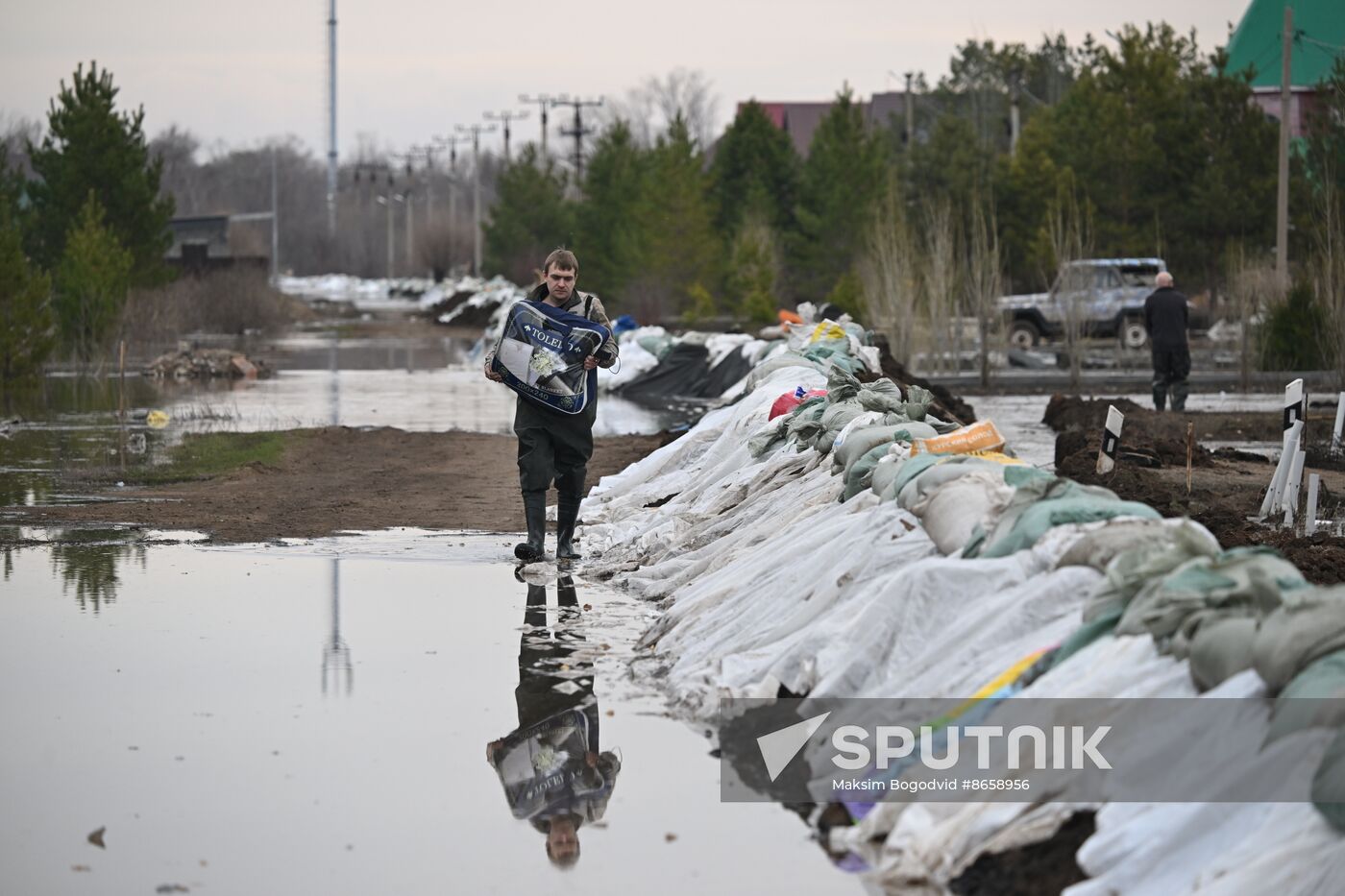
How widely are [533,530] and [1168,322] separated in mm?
13756

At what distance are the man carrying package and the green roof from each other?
151ft

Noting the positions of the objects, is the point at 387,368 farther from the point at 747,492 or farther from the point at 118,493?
the point at 747,492

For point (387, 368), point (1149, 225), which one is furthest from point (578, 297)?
point (1149, 225)

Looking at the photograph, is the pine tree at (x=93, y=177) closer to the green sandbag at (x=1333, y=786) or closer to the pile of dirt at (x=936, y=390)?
the pile of dirt at (x=936, y=390)

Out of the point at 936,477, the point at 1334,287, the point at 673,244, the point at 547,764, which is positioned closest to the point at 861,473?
the point at 936,477

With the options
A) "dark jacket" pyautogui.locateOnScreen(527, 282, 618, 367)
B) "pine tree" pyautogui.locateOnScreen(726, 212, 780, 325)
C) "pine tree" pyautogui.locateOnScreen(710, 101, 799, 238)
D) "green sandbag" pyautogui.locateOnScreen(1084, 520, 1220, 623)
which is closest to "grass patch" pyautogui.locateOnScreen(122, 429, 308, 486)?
"dark jacket" pyautogui.locateOnScreen(527, 282, 618, 367)

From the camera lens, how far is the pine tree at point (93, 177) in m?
39.4

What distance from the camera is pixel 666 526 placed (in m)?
10.9

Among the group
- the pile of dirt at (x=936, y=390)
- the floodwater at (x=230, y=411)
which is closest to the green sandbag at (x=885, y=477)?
the floodwater at (x=230, y=411)

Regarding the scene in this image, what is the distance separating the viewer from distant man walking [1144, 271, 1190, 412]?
2206 centimetres

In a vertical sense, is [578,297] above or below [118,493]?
above

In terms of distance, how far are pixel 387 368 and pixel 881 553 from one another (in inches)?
1101

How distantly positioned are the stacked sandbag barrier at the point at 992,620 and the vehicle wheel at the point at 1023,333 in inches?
1080

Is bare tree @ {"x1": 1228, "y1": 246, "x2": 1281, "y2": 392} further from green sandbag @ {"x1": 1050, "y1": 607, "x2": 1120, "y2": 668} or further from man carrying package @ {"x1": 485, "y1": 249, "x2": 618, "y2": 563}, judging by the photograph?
green sandbag @ {"x1": 1050, "y1": 607, "x2": 1120, "y2": 668}
